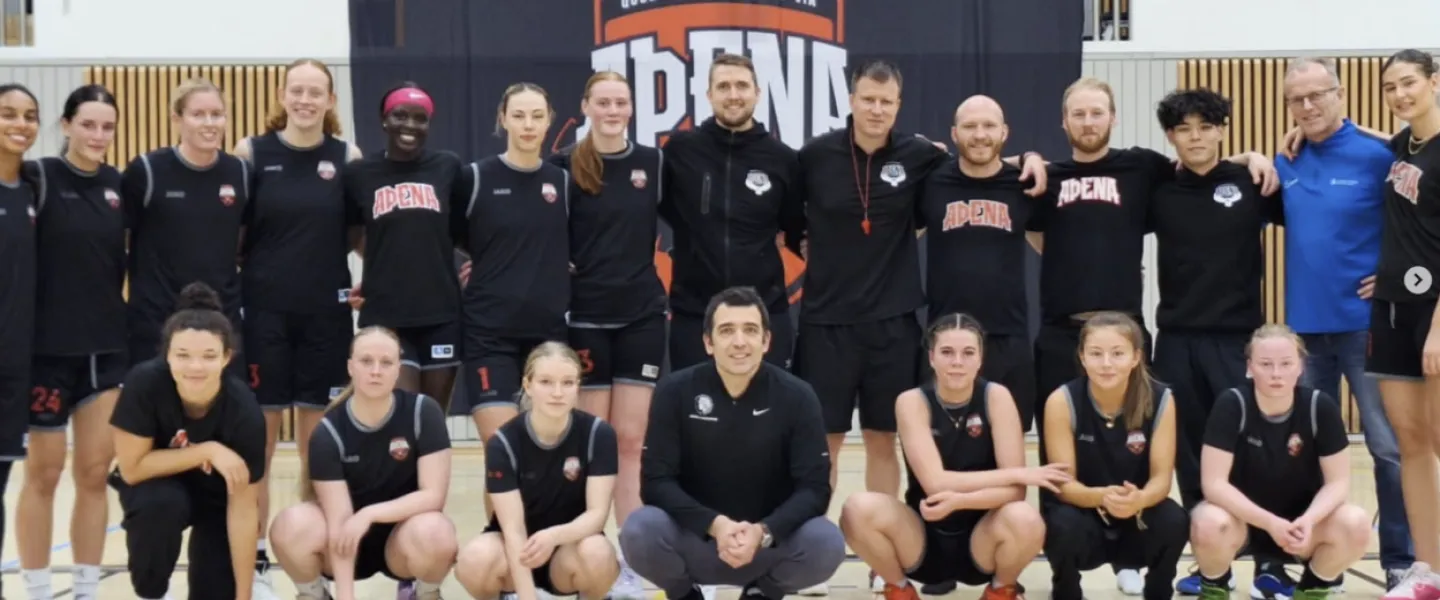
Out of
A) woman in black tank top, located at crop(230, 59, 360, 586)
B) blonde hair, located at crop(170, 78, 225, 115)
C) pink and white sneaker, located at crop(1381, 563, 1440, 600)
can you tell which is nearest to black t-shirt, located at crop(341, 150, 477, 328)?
woman in black tank top, located at crop(230, 59, 360, 586)

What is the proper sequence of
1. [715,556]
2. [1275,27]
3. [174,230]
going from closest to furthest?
[715,556], [174,230], [1275,27]

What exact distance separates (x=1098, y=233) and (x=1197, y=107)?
21.6 inches

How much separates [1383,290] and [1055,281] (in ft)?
3.50

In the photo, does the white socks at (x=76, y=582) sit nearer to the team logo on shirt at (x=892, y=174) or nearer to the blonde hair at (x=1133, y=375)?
the team logo on shirt at (x=892, y=174)

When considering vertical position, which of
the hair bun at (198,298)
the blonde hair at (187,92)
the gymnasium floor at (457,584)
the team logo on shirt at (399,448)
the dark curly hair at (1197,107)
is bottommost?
the gymnasium floor at (457,584)

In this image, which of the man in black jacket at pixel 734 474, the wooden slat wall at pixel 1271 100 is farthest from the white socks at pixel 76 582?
the wooden slat wall at pixel 1271 100

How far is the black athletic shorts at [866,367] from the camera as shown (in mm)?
5047

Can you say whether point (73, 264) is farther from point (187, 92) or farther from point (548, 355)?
point (548, 355)

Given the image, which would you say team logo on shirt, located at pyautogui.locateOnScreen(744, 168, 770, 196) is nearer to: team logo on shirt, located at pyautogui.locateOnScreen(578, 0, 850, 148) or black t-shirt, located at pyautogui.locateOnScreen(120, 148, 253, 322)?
black t-shirt, located at pyautogui.locateOnScreen(120, 148, 253, 322)

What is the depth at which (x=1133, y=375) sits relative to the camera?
4.64 meters

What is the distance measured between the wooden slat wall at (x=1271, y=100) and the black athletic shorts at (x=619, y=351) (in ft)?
17.4

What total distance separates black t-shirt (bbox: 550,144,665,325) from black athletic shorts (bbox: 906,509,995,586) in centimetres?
126

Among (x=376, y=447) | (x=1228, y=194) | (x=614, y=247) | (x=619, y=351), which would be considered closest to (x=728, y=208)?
(x=614, y=247)

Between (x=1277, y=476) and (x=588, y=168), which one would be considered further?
(x=588, y=168)
